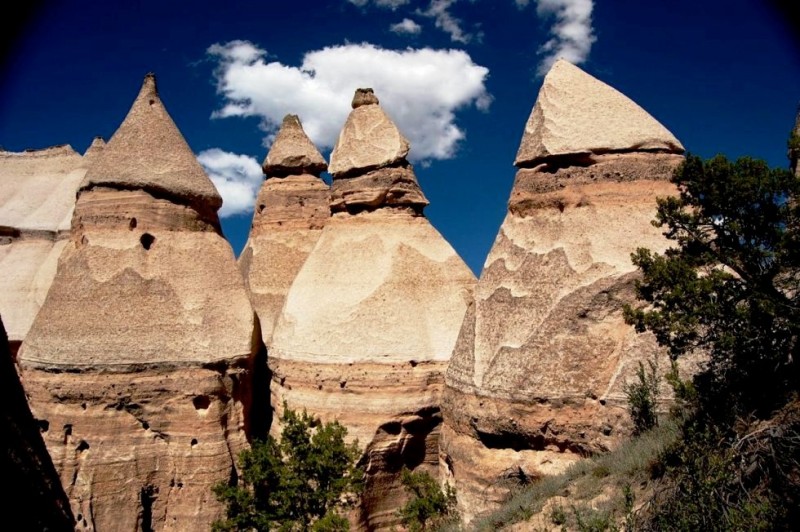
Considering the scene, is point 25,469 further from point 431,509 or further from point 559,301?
point 431,509

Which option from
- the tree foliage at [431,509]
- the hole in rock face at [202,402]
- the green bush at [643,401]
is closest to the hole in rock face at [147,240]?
the hole in rock face at [202,402]

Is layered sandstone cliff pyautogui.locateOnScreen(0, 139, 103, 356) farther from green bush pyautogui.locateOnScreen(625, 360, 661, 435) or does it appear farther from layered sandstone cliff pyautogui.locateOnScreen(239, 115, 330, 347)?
green bush pyautogui.locateOnScreen(625, 360, 661, 435)

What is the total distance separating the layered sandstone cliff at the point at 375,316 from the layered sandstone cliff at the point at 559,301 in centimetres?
133

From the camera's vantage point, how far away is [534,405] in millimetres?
10102

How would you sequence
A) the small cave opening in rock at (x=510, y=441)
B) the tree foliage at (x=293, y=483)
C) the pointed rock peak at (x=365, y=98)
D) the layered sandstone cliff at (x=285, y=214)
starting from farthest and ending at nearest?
1. the layered sandstone cliff at (x=285, y=214)
2. the pointed rock peak at (x=365, y=98)
3. the tree foliage at (x=293, y=483)
4. the small cave opening in rock at (x=510, y=441)

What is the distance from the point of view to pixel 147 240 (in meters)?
13.6

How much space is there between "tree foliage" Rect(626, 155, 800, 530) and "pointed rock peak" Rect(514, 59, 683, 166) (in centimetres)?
292

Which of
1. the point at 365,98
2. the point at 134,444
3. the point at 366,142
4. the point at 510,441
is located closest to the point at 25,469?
the point at 510,441

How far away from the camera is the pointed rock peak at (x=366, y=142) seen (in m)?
15.2

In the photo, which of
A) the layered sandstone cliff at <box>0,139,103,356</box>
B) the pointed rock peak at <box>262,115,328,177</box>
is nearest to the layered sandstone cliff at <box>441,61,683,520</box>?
the pointed rock peak at <box>262,115,328,177</box>

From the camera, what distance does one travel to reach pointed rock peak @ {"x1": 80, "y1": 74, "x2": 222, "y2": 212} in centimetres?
1362

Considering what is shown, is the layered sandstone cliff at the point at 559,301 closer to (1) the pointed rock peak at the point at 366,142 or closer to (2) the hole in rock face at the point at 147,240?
(1) the pointed rock peak at the point at 366,142

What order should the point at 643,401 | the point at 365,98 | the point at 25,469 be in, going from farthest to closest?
the point at 365,98 → the point at 643,401 → the point at 25,469

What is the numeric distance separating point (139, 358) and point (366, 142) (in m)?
6.77
